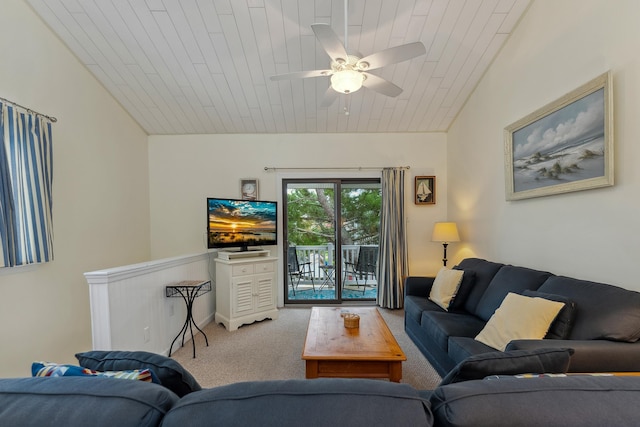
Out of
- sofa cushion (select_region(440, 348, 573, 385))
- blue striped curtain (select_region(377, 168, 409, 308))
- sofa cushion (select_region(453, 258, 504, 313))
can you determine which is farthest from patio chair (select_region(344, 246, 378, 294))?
sofa cushion (select_region(440, 348, 573, 385))

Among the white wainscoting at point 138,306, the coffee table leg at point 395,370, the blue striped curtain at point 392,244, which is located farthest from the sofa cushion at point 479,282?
the white wainscoting at point 138,306

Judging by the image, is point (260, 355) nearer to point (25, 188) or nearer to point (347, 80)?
point (25, 188)

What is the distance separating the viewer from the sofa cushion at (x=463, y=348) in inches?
69.3

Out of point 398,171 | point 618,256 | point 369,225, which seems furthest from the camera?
point 369,225

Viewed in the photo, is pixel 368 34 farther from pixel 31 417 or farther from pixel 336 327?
pixel 31 417

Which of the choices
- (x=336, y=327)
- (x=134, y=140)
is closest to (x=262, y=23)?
→ (x=134, y=140)

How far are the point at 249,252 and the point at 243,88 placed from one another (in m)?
2.02

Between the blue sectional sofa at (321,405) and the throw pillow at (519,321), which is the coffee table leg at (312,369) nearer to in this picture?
the throw pillow at (519,321)

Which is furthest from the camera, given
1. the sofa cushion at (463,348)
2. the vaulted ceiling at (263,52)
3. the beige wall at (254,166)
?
the beige wall at (254,166)

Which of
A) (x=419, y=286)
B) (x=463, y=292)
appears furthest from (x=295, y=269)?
(x=463, y=292)

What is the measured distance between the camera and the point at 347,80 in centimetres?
199

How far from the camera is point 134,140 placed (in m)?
3.88

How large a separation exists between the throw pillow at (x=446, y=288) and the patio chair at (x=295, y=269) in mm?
2125

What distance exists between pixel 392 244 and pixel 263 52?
9.57 ft
